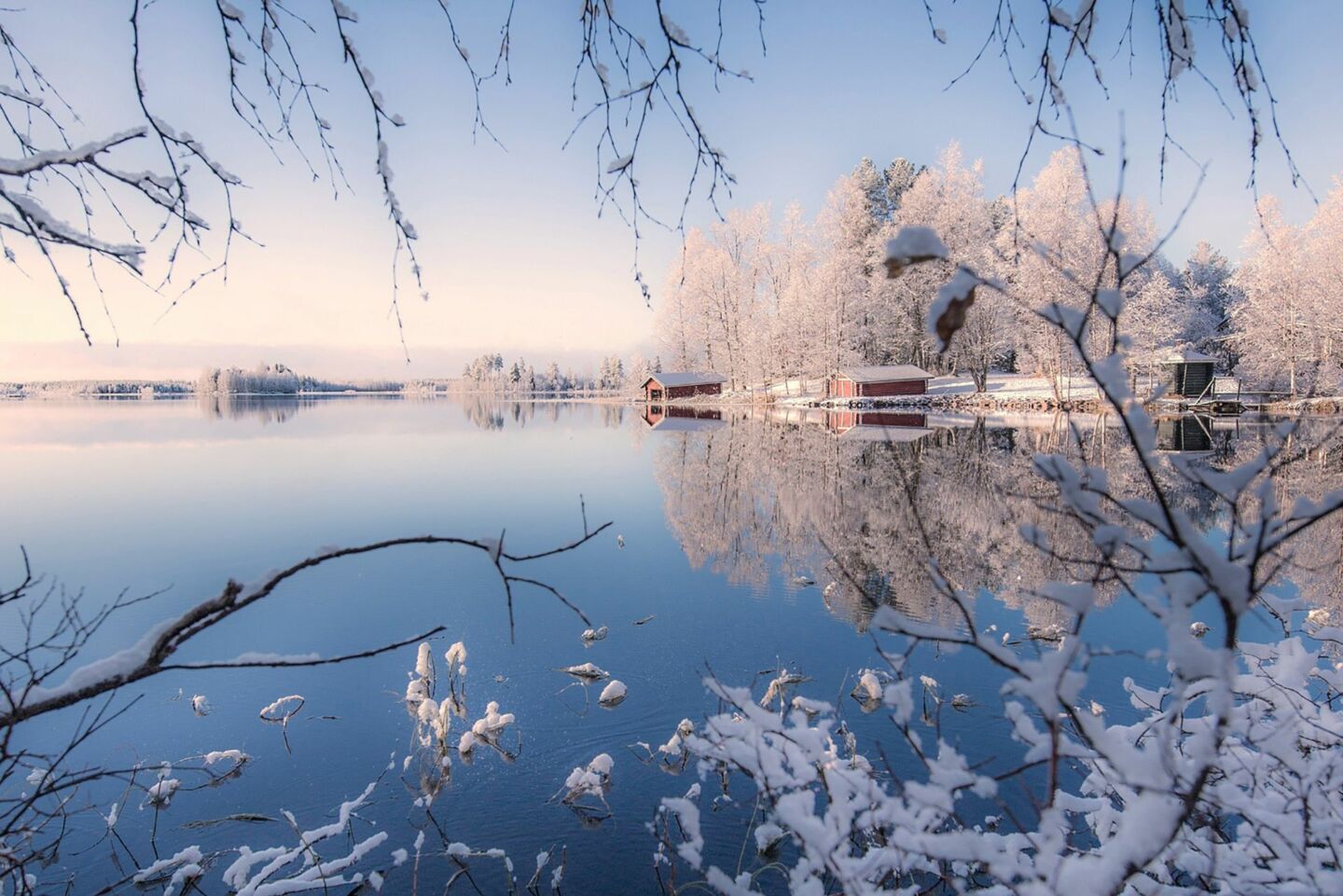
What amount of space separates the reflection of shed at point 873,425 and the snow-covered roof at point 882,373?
133 inches

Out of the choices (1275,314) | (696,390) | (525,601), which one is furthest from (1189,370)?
(525,601)

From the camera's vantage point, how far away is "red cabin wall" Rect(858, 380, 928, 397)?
38.6 metres

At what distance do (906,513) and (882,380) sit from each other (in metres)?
28.3

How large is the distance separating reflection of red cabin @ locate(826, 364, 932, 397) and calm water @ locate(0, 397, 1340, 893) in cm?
1910

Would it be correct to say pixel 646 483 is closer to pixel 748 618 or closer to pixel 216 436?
pixel 748 618

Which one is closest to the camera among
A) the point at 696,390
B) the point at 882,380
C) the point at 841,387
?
the point at 882,380

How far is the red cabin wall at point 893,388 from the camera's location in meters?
38.6

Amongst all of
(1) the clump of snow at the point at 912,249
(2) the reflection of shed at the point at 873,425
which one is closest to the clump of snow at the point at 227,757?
(1) the clump of snow at the point at 912,249

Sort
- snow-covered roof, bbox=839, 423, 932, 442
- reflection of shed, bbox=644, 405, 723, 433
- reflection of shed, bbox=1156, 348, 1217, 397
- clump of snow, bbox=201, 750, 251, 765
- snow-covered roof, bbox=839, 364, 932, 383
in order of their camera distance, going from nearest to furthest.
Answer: clump of snow, bbox=201, 750, 251, 765 → snow-covered roof, bbox=839, 423, 932, 442 → reflection of shed, bbox=1156, 348, 1217, 397 → reflection of shed, bbox=644, 405, 723, 433 → snow-covered roof, bbox=839, 364, 932, 383

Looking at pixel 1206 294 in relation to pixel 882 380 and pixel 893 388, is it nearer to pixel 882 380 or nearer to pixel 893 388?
pixel 893 388

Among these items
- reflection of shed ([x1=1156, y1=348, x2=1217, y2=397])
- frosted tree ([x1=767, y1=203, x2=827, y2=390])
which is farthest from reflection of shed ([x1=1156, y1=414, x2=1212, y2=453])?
frosted tree ([x1=767, y1=203, x2=827, y2=390])

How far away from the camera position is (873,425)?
27.2 m

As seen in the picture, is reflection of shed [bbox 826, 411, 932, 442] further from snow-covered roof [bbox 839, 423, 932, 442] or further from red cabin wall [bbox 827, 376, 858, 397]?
red cabin wall [bbox 827, 376, 858, 397]

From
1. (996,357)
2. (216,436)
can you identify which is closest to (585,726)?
(216,436)
